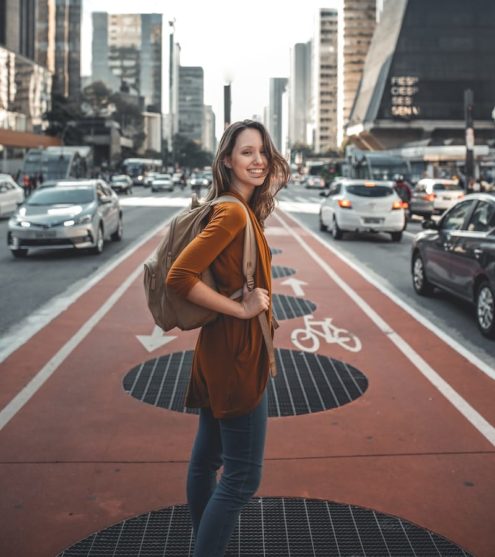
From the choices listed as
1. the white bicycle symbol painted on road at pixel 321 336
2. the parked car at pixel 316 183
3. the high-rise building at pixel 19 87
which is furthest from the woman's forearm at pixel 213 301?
the high-rise building at pixel 19 87

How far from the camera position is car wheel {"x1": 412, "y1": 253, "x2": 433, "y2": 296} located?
36.1 ft

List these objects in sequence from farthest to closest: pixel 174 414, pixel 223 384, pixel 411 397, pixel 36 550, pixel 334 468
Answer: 1. pixel 411 397
2. pixel 174 414
3. pixel 334 468
4. pixel 36 550
5. pixel 223 384

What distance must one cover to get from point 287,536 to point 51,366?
153 inches

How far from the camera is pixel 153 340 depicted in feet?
26.6

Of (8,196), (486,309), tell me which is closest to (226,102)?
(486,309)

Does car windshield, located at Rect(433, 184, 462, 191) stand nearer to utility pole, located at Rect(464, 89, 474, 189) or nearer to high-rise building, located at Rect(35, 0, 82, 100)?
utility pole, located at Rect(464, 89, 474, 189)

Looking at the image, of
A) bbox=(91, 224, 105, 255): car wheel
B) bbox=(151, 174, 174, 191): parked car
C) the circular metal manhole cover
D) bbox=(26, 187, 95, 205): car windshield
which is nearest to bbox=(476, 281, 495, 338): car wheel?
the circular metal manhole cover

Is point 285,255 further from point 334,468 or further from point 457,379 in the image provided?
point 334,468

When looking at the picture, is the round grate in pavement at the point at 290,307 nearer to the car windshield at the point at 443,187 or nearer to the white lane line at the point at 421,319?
the white lane line at the point at 421,319

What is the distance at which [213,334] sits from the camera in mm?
2824

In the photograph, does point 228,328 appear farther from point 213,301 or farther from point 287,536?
point 287,536

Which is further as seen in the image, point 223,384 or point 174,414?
point 174,414

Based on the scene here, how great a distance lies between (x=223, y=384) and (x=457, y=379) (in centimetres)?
425

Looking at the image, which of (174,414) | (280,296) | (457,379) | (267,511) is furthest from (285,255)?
(267,511)
